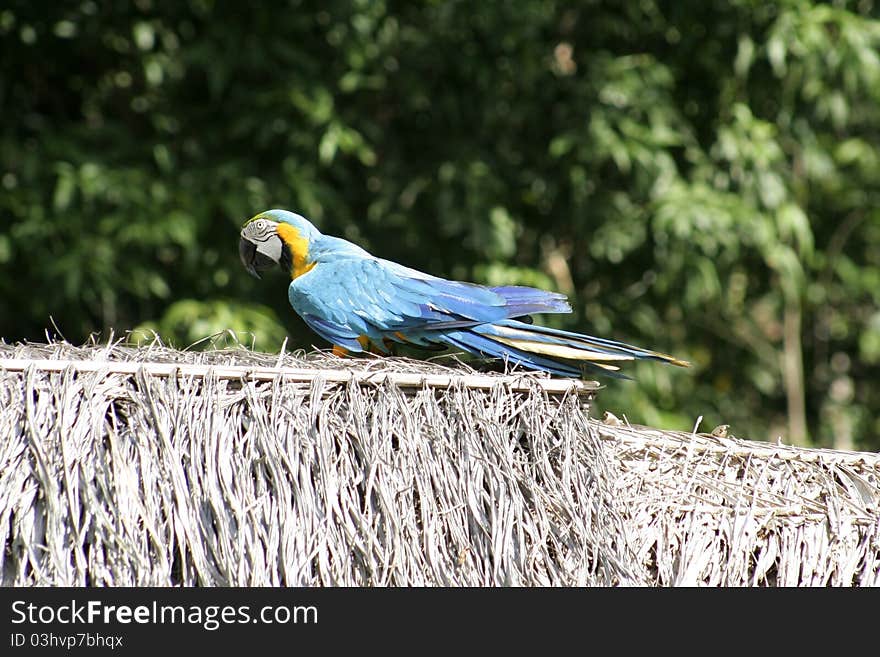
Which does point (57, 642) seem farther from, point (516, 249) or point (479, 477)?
point (516, 249)

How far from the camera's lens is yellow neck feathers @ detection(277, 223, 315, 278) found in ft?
11.2

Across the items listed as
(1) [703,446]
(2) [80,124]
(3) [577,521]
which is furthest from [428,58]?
(3) [577,521]

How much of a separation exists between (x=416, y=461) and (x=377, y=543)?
0.22 metres

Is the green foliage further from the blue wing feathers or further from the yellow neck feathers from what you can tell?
the blue wing feathers

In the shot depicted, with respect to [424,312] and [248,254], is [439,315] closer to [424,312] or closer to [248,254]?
[424,312]

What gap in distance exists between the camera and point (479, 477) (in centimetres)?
246

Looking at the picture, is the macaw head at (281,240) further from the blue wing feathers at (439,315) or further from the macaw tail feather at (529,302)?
the macaw tail feather at (529,302)

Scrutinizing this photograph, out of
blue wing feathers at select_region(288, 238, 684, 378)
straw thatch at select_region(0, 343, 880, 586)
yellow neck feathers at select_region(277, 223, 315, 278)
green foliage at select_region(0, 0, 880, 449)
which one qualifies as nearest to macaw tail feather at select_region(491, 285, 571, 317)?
blue wing feathers at select_region(288, 238, 684, 378)

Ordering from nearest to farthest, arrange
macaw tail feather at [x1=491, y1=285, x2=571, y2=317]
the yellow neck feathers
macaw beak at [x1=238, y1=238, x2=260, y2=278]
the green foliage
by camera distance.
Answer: macaw tail feather at [x1=491, y1=285, x2=571, y2=317] → the yellow neck feathers → macaw beak at [x1=238, y1=238, x2=260, y2=278] → the green foliage

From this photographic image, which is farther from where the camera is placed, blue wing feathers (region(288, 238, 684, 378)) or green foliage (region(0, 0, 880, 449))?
green foliage (region(0, 0, 880, 449))

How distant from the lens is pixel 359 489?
2377 mm

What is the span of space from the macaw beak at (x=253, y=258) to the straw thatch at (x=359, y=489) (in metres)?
0.85

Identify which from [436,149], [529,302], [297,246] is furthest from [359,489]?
[436,149]

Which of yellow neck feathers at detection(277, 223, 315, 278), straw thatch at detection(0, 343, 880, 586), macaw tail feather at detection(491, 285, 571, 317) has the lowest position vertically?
straw thatch at detection(0, 343, 880, 586)
